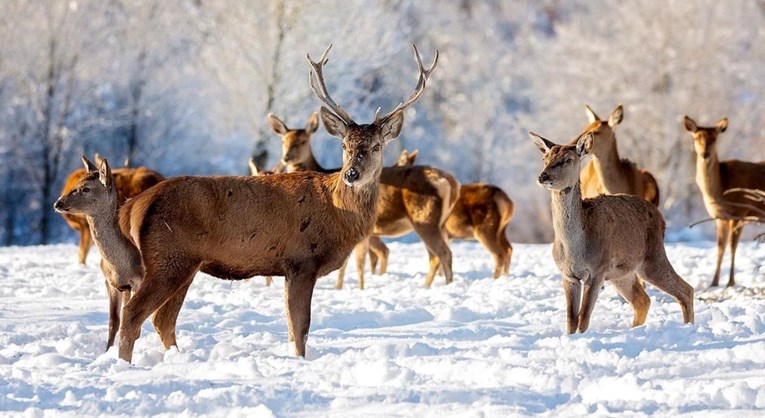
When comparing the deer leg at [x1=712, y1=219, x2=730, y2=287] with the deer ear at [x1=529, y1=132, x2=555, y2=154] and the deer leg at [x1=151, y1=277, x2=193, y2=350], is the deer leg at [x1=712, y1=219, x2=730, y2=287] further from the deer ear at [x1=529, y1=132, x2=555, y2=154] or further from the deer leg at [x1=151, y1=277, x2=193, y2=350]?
the deer leg at [x1=151, y1=277, x2=193, y2=350]

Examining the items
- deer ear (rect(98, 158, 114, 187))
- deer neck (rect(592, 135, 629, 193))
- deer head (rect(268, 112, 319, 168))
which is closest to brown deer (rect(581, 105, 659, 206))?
deer neck (rect(592, 135, 629, 193))

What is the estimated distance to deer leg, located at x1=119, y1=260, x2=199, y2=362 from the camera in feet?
24.0

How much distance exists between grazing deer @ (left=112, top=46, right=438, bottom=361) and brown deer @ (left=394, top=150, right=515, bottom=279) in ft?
21.8

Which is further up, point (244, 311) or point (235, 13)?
point (235, 13)

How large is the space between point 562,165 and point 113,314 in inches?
139

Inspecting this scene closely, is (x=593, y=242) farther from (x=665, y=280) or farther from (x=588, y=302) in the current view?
(x=665, y=280)

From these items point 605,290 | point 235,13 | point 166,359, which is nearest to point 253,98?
point 235,13

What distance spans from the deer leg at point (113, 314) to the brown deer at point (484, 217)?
6820 millimetres

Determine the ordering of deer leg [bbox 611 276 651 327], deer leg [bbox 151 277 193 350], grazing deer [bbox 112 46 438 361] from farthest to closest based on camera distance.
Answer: deer leg [bbox 611 276 651 327]
deer leg [bbox 151 277 193 350]
grazing deer [bbox 112 46 438 361]

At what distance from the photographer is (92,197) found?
8398 mm

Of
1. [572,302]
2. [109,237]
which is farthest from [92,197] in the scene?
[572,302]

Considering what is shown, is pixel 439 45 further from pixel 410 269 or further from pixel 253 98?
pixel 410 269

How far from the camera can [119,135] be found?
33469mm

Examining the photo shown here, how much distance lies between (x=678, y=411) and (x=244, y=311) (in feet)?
18.1
